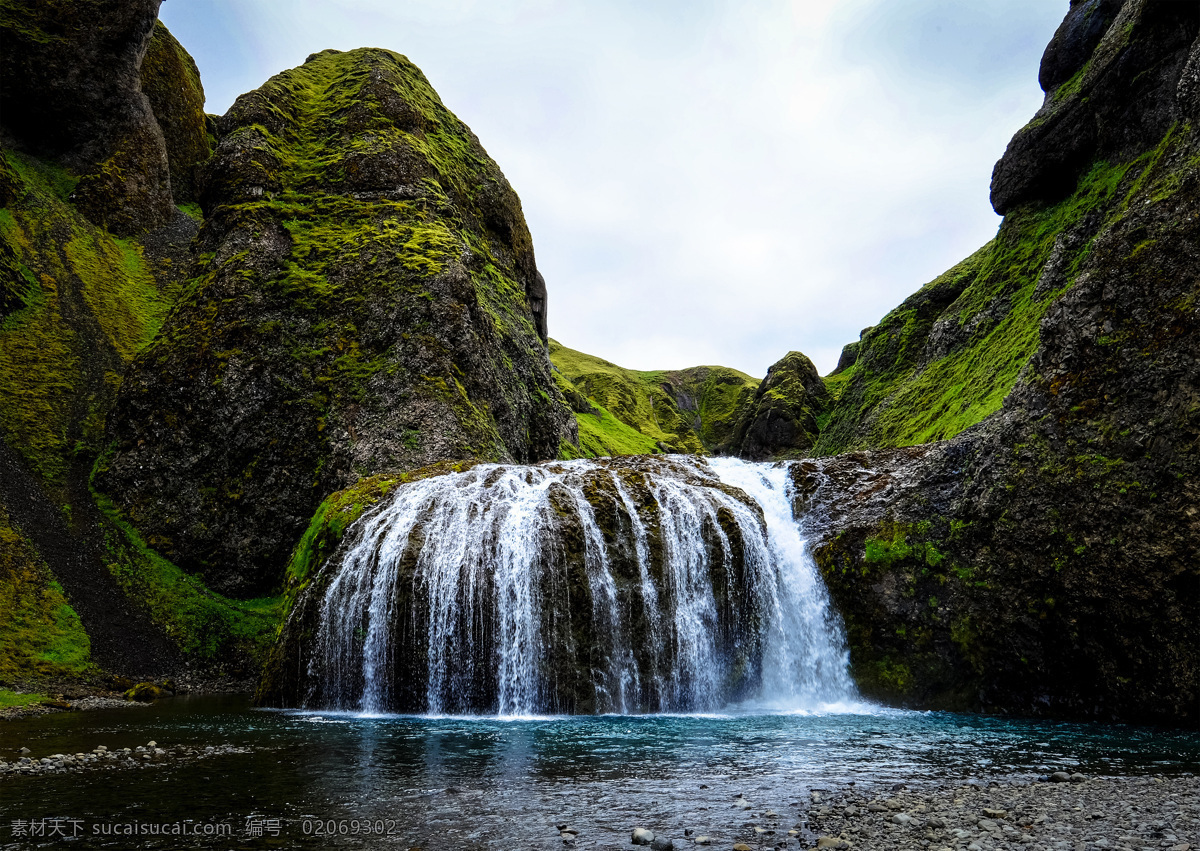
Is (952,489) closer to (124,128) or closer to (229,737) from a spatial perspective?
(229,737)

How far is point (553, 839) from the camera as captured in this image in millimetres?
6992

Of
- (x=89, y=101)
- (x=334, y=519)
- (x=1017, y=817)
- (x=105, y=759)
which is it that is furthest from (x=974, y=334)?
(x=89, y=101)

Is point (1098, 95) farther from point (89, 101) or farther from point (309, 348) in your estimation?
point (89, 101)

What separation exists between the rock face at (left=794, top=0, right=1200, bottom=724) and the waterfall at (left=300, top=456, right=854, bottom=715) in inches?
97.5

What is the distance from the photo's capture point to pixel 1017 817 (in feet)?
Result: 25.2

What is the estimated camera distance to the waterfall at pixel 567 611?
1977 centimetres

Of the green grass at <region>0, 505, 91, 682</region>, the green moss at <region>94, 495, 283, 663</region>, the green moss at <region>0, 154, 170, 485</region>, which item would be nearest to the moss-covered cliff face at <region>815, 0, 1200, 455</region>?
the green moss at <region>94, 495, 283, 663</region>

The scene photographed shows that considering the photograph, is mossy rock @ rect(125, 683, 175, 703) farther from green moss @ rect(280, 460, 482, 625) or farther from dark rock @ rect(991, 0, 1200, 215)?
dark rock @ rect(991, 0, 1200, 215)

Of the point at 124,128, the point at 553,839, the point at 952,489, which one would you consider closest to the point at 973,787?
the point at 553,839

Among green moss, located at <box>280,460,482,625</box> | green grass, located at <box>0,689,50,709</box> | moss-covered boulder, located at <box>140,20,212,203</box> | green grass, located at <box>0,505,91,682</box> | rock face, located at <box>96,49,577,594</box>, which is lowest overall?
green grass, located at <box>0,689,50,709</box>

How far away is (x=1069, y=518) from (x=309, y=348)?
37.1 metres

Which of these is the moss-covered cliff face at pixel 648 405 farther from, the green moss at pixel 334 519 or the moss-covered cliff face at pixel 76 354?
the moss-covered cliff face at pixel 76 354

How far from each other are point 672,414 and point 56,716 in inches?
5303

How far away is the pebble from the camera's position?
1034 centimetres
